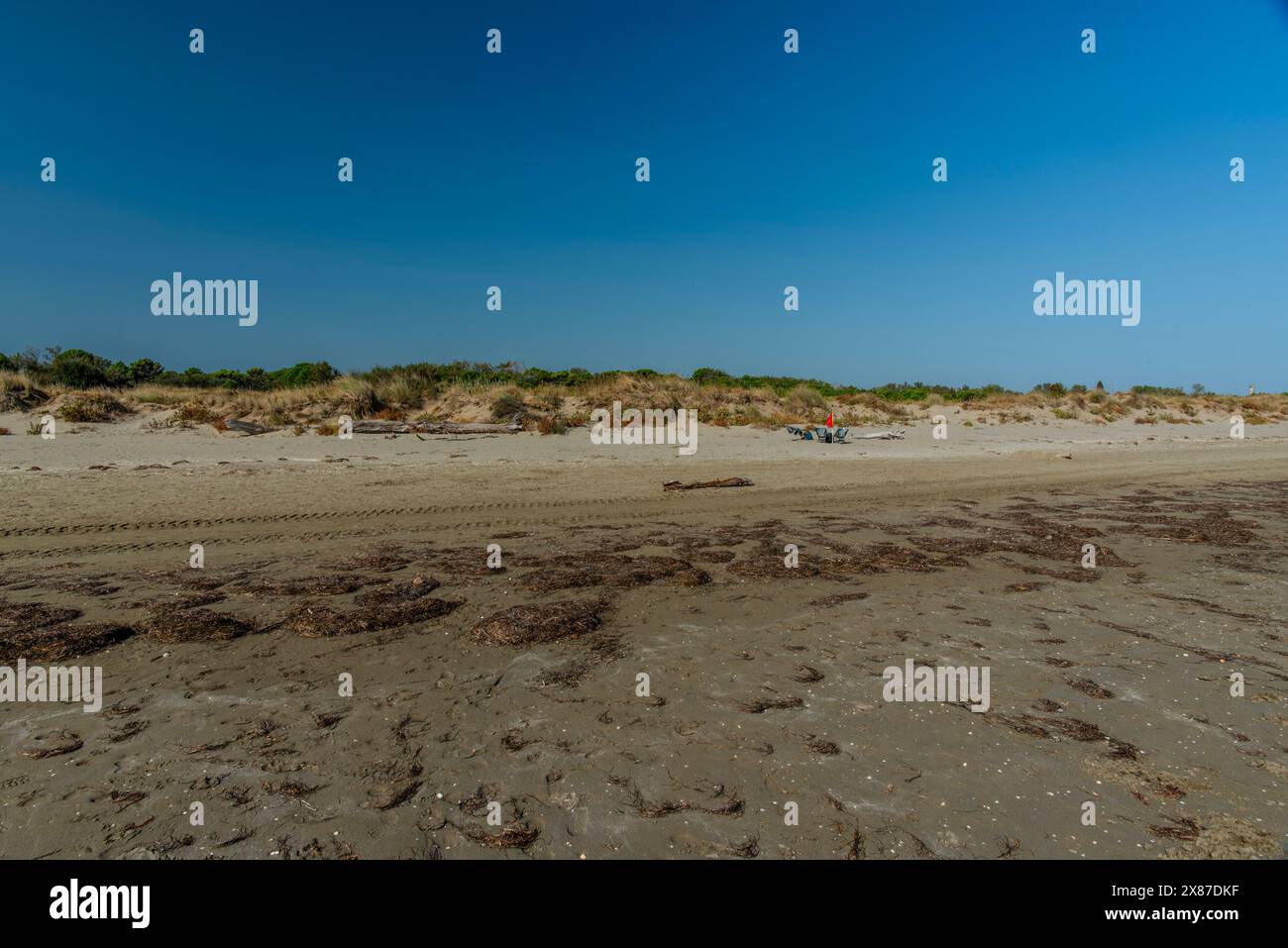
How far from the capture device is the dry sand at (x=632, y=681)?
290cm

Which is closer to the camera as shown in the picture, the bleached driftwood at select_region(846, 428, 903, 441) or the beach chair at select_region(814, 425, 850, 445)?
the beach chair at select_region(814, 425, 850, 445)

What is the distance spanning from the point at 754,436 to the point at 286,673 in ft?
60.9

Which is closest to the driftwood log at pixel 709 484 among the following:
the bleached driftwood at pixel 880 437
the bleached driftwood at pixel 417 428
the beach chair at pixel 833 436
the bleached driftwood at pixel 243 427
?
the beach chair at pixel 833 436

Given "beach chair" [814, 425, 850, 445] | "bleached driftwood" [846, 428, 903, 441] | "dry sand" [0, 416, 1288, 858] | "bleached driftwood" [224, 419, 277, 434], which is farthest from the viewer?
"bleached driftwood" [846, 428, 903, 441]

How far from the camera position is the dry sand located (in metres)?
2.90

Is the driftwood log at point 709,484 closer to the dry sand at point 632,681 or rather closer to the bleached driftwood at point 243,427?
the dry sand at point 632,681

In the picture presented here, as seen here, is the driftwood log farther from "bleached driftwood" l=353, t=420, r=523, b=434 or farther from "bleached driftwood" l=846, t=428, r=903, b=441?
"bleached driftwood" l=846, t=428, r=903, b=441

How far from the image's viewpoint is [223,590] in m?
6.10

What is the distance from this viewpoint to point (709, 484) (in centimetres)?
1280

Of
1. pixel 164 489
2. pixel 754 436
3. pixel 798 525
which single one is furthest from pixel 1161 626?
pixel 754 436

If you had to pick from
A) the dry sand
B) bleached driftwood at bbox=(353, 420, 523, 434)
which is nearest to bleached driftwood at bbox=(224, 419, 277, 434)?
bleached driftwood at bbox=(353, 420, 523, 434)

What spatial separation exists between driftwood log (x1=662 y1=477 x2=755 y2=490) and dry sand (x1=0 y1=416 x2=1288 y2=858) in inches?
94.2
